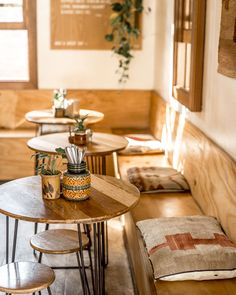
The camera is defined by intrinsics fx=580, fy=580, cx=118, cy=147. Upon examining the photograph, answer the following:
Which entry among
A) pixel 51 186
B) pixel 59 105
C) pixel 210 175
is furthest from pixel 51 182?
pixel 59 105

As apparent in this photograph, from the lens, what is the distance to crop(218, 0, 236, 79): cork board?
114 inches

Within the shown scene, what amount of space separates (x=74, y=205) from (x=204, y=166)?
1.20 meters

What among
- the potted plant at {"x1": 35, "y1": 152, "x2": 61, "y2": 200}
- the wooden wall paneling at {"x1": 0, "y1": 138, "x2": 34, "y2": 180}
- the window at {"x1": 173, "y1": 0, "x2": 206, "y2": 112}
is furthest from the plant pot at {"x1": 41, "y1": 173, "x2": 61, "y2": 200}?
the wooden wall paneling at {"x1": 0, "y1": 138, "x2": 34, "y2": 180}

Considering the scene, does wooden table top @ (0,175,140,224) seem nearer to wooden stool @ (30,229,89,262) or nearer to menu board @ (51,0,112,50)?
wooden stool @ (30,229,89,262)

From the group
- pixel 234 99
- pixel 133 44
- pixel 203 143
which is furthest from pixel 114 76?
pixel 234 99

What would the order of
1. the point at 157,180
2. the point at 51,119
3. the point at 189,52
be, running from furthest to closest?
the point at 51,119 → the point at 189,52 → the point at 157,180

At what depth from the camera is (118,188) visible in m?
2.81

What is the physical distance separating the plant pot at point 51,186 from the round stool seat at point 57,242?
17.0 inches

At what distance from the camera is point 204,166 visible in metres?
3.50

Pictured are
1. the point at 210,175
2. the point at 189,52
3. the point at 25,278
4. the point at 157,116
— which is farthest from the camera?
the point at 157,116

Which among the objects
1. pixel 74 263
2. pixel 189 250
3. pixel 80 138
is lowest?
pixel 74 263

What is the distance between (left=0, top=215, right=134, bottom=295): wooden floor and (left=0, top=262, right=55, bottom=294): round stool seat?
0.71 m

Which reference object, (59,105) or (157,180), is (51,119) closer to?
(59,105)

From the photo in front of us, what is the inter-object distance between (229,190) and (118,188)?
1.94ft
